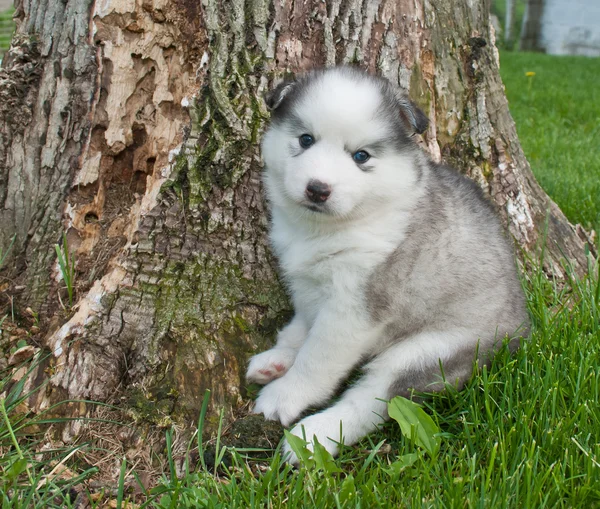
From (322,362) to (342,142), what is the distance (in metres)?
0.91

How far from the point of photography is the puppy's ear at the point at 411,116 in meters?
2.65

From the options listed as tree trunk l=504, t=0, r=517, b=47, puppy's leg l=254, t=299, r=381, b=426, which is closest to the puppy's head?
puppy's leg l=254, t=299, r=381, b=426

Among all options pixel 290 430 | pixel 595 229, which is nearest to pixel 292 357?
pixel 290 430

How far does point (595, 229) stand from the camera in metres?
4.46

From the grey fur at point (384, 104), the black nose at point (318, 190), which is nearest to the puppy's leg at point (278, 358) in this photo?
the black nose at point (318, 190)

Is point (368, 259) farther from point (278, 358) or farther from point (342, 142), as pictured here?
point (278, 358)

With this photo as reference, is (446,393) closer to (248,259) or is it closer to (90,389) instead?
(248,259)

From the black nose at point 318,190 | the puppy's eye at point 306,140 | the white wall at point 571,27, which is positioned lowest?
the black nose at point 318,190

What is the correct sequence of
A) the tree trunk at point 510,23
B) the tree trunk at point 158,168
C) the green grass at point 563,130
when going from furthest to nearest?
the tree trunk at point 510,23, the green grass at point 563,130, the tree trunk at point 158,168

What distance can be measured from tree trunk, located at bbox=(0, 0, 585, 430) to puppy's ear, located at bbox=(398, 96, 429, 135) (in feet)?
1.62

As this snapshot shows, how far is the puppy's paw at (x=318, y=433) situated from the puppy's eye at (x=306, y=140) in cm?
112

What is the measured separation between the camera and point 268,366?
2.94 m

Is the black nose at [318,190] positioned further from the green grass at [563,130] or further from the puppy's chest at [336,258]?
the green grass at [563,130]

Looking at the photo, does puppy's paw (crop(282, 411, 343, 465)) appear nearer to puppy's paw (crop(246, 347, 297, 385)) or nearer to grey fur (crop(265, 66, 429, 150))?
puppy's paw (crop(246, 347, 297, 385))
